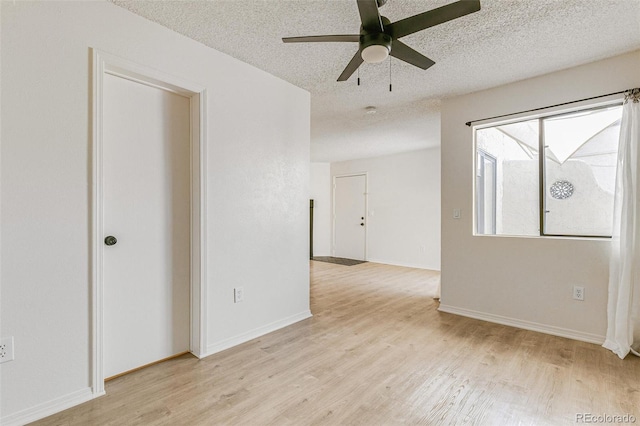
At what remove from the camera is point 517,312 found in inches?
119

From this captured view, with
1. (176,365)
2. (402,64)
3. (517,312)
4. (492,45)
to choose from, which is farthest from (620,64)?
(176,365)

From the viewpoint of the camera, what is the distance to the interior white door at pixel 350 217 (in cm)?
714

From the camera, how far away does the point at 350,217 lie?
738 cm

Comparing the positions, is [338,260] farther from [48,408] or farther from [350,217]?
[48,408]

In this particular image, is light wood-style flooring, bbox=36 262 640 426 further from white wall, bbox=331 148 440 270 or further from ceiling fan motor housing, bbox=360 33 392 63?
white wall, bbox=331 148 440 270

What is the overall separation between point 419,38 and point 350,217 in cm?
532

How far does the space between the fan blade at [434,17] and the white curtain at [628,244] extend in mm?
2068

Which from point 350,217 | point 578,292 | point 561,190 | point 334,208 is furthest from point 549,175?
point 334,208

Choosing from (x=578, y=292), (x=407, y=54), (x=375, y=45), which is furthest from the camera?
(x=578, y=292)

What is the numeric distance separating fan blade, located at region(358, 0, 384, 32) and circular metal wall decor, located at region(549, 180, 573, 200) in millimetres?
2534

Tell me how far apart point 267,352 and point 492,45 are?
9.83 ft

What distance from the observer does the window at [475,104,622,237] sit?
274 cm
